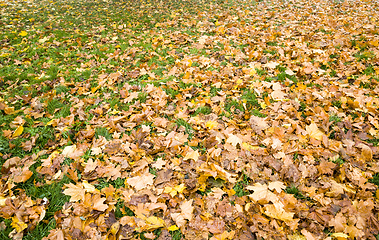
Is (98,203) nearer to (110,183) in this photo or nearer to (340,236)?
(110,183)

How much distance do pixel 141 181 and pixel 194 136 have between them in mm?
904

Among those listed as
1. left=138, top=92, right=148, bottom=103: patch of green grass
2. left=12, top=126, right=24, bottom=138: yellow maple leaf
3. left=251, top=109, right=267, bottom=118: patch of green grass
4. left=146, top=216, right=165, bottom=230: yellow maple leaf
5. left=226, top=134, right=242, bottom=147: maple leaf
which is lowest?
left=12, top=126, right=24, bottom=138: yellow maple leaf

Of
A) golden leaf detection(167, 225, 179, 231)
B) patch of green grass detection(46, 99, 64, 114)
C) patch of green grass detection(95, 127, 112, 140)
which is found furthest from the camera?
patch of green grass detection(46, 99, 64, 114)

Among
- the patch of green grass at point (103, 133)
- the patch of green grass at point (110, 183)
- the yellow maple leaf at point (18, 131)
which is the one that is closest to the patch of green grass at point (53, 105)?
the yellow maple leaf at point (18, 131)

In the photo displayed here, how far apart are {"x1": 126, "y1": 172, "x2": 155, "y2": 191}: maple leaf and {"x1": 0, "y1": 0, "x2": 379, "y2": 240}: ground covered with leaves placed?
14 mm

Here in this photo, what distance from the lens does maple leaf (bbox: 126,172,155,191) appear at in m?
2.15

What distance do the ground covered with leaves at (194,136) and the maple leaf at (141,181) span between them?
1 centimetres

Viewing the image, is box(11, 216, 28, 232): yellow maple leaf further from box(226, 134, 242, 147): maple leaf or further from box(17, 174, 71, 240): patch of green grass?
box(226, 134, 242, 147): maple leaf

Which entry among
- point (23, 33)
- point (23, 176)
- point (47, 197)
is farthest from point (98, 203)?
point (23, 33)

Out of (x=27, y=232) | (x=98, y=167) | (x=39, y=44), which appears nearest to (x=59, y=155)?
(x=98, y=167)

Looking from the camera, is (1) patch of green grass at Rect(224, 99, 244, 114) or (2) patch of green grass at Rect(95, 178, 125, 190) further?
(1) patch of green grass at Rect(224, 99, 244, 114)

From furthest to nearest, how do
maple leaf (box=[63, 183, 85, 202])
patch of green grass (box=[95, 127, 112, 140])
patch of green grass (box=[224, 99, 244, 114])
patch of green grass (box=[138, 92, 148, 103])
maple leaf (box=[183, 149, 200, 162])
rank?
patch of green grass (box=[138, 92, 148, 103])
patch of green grass (box=[224, 99, 244, 114])
patch of green grass (box=[95, 127, 112, 140])
maple leaf (box=[183, 149, 200, 162])
maple leaf (box=[63, 183, 85, 202])

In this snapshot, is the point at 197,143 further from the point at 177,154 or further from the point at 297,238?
the point at 297,238

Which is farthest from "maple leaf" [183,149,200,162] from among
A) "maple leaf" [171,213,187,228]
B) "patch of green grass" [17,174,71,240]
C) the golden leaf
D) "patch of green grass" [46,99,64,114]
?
"patch of green grass" [46,99,64,114]
